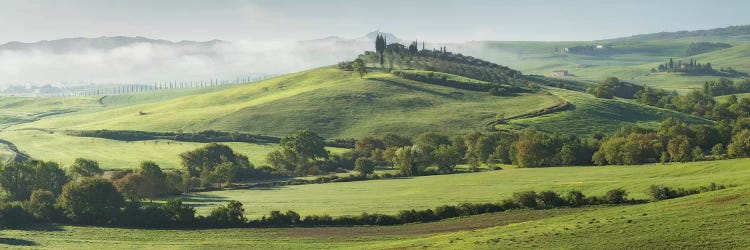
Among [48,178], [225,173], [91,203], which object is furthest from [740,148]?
[48,178]

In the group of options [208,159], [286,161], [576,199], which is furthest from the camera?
[286,161]

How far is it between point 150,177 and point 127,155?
6881 cm

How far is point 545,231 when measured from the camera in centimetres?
6575

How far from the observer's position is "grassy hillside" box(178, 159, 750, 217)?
315 feet

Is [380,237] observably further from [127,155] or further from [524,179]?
[127,155]

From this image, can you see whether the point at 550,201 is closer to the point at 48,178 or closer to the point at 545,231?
the point at 545,231

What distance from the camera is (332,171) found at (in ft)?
525

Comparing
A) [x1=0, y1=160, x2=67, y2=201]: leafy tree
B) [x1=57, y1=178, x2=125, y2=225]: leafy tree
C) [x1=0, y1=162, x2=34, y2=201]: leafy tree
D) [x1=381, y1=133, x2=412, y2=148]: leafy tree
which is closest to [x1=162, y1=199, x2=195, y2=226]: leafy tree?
[x1=57, y1=178, x2=125, y2=225]: leafy tree

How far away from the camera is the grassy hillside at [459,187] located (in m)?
96.1

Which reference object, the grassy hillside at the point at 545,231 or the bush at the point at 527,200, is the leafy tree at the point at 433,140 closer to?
the grassy hillside at the point at 545,231

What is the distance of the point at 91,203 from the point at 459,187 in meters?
58.3

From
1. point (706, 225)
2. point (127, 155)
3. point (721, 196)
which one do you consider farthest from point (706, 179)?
point (127, 155)

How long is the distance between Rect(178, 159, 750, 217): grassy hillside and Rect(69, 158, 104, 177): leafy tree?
25.5 metres

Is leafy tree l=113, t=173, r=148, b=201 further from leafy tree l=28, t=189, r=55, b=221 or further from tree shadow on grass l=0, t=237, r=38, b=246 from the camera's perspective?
tree shadow on grass l=0, t=237, r=38, b=246
